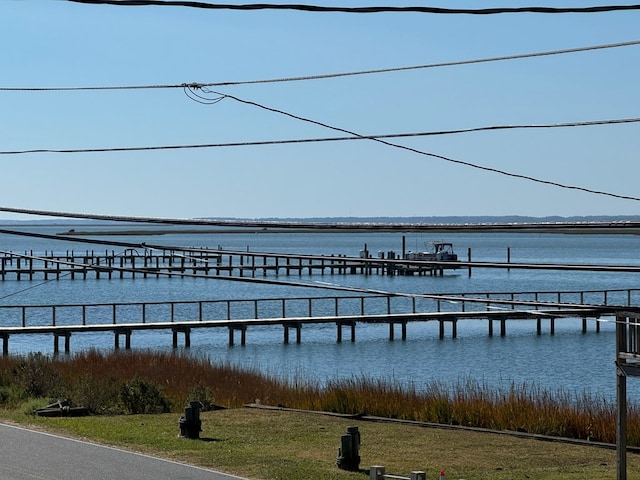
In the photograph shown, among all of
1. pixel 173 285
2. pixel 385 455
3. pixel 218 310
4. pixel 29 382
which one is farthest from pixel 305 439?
pixel 173 285

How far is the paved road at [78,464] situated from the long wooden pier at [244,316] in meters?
30.1

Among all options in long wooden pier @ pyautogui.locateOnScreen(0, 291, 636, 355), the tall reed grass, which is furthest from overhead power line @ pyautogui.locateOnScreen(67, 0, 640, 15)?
long wooden pier @ pyautogui.locateOnScreen(0, 291, 636, 355)

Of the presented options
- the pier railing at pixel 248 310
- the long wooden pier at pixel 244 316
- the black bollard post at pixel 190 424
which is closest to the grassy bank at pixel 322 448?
the black bollard post at pixel 190 424

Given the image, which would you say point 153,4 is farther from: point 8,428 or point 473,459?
point 8,428

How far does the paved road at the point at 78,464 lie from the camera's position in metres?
16.7

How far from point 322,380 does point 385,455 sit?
2558 cm

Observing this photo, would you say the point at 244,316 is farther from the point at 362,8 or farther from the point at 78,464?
the point at 362,8

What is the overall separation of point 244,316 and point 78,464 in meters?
66.3

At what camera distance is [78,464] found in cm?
1769

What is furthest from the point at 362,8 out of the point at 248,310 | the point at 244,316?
the point at 248,310

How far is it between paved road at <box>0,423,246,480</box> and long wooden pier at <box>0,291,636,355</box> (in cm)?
3009

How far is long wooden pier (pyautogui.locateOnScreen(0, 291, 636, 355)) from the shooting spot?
56.2 metres

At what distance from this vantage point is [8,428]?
72.7 feet

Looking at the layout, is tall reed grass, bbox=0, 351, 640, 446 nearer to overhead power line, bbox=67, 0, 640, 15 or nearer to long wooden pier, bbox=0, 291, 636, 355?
overhead power line, bbox=67, 0, 640, 15
